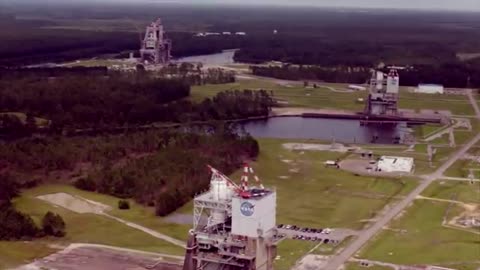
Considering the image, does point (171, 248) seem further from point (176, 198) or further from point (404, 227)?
point (404, 227)

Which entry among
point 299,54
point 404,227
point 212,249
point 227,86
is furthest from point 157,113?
point 299,54

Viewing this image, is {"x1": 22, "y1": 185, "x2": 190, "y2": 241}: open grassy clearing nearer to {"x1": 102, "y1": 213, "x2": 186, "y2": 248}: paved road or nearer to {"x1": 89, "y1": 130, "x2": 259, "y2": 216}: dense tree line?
{"x1": 102, "y1": 213, "x2": 186, "y2": 248}: paved road

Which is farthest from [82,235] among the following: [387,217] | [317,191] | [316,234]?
[317,191]

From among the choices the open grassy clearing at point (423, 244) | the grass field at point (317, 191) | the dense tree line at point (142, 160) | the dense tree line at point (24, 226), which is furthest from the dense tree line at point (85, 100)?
the open grassy clearing at point (423, 244)

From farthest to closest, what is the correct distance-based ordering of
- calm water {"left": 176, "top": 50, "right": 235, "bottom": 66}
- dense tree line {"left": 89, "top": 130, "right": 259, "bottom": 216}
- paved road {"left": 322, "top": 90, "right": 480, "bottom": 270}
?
calm water {"left": 176, "top": 50, "right": 235, "bottom": 66} < dense tree line {"left": 89, "top": 130, "right": 259, "bottom": 216} < paved road {"left": 322, "top": 90, "right": 480, "bottom": 270}

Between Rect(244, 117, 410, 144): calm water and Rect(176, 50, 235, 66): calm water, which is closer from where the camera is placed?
Rect(244, 117, 410, 144): calm water

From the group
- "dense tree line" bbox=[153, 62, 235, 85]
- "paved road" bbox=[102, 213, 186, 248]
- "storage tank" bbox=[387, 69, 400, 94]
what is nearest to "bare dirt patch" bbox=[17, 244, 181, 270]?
"paved road" bbox=[102, 213, 186, 248]

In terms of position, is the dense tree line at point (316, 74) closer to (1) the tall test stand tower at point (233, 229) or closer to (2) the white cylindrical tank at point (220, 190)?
(2) the white cylindrical tank at point (220, 190)

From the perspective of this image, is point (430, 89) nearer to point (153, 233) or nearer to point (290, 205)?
point (290, 205)
